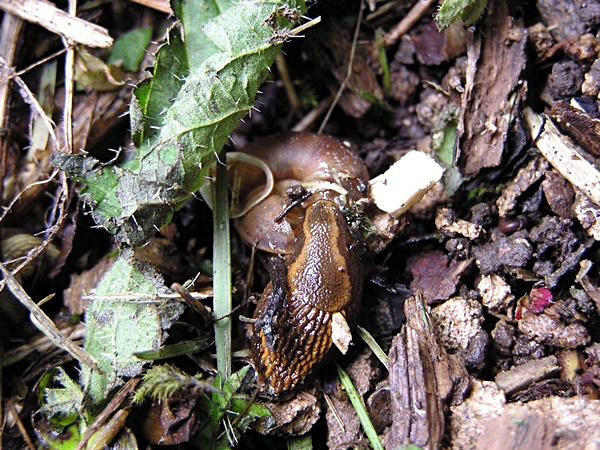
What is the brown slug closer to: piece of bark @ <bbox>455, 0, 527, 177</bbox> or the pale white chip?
the pale white chip

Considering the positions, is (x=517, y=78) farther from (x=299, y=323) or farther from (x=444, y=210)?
(x=299, y=323)

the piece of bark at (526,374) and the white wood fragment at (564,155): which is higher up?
the white wood fragment at (564,155)

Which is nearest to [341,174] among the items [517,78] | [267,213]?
[267,213]

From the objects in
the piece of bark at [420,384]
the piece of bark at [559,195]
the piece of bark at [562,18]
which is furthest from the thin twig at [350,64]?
the piece of bark at [420,384]

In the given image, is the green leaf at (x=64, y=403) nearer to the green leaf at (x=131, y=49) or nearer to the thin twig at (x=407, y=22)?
the green leaf at (x=131, y=49)

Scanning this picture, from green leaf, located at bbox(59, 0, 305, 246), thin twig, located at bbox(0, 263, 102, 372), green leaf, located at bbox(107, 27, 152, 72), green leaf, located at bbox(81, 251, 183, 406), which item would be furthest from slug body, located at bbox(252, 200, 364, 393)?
green leaf, located at bbox(107, 27, 152, 72)

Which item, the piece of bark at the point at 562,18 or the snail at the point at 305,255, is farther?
the piece of bark at the point at 562,18
